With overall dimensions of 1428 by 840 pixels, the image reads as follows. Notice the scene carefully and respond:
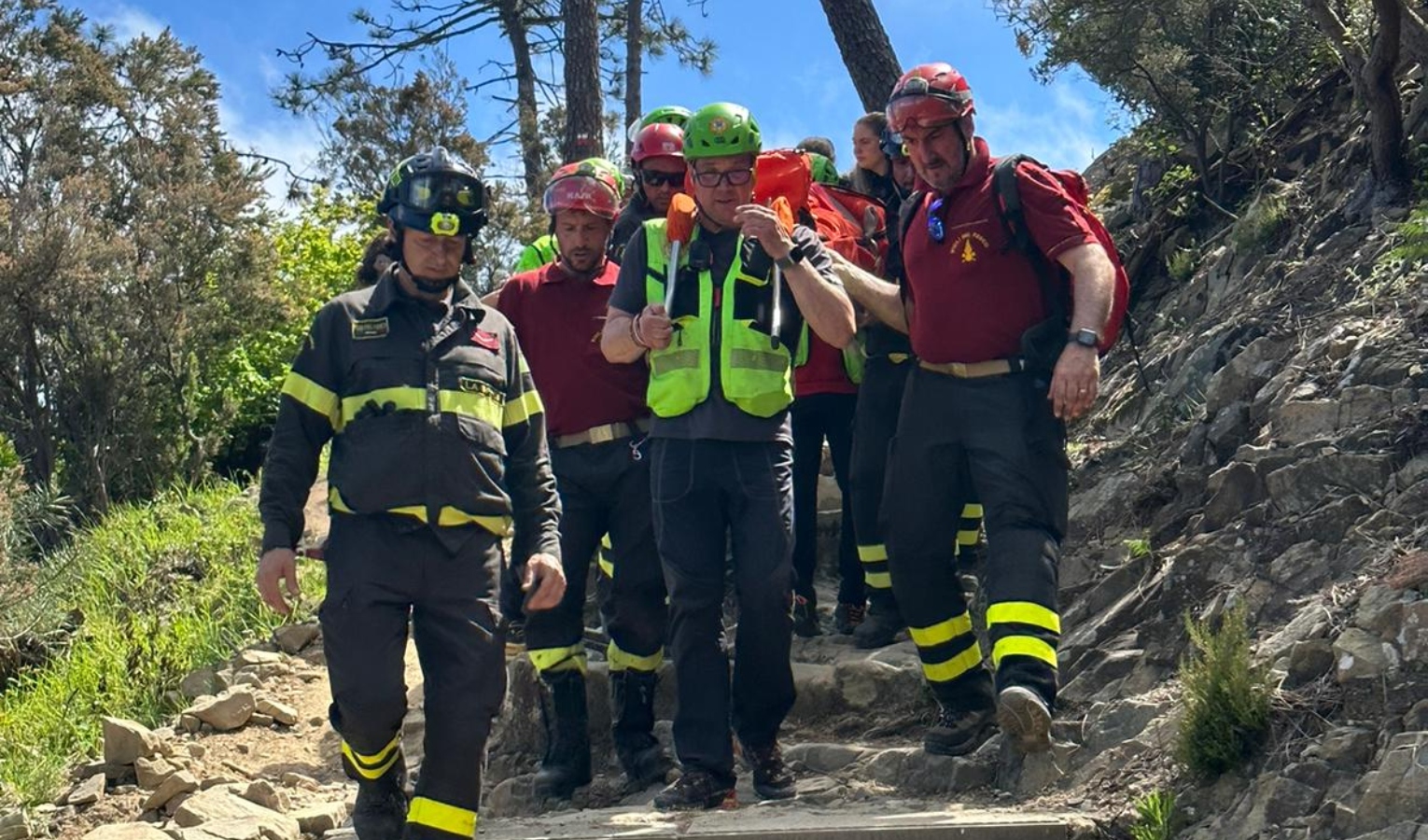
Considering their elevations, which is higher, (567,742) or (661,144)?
(661,144)

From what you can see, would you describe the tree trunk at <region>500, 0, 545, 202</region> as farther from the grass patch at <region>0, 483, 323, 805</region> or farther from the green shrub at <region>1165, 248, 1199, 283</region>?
the green shrub at <region>1165, 248, 1199, 283</region>

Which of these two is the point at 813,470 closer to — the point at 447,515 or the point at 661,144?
the point at 661,144

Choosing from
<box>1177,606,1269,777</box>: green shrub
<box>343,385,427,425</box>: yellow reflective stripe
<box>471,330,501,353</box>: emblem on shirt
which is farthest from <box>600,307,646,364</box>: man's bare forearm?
<box>1177,606,1269,777</box>: green shrub

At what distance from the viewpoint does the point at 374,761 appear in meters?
5.34

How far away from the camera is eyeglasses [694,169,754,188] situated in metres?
6.11

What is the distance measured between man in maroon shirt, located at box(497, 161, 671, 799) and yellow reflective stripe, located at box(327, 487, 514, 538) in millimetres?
1272

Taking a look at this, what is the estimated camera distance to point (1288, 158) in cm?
988

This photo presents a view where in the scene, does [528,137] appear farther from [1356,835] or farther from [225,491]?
[1356,835]

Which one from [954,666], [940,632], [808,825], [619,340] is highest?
[619,340]

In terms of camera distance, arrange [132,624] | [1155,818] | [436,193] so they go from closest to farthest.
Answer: [1155,818] < [436,193] < [132,624]

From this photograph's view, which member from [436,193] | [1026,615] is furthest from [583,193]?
[1026,615]

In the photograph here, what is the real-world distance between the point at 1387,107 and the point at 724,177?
157 inches

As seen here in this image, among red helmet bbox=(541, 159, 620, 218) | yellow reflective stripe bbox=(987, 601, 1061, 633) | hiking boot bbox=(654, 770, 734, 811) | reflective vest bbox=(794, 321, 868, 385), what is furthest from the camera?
reflective vest bbox=(794, 321, 868, 385)

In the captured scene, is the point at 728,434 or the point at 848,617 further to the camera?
the point at 848,617
